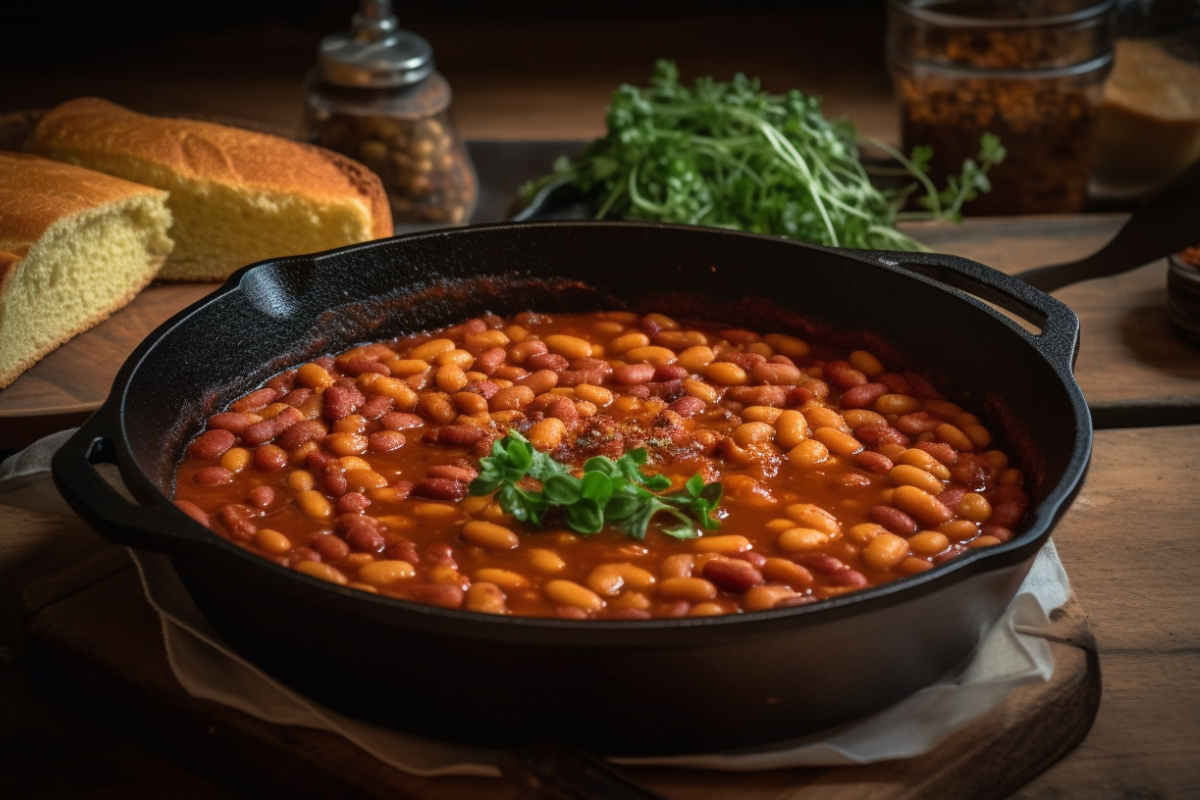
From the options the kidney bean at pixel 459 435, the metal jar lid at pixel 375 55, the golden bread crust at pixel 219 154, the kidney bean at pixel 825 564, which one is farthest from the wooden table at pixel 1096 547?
the golden bread crust at pixel 219 154

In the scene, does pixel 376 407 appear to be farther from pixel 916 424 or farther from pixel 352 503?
pixel 916 424

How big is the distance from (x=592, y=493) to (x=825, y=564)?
1.22 feet

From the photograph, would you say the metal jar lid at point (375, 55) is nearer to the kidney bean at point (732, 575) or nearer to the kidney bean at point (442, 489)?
the kidney bean at point (442, 489)

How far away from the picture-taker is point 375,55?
350 cm

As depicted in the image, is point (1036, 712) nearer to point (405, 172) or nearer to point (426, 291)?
point (426, 291)

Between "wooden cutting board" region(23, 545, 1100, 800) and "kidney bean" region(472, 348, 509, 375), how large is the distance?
2.61 ft

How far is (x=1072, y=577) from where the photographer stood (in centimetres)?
223

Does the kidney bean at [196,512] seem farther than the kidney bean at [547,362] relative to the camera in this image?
No

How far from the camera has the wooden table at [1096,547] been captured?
71.4 inches

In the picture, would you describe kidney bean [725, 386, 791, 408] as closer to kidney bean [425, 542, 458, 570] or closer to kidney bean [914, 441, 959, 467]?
kidney bean [914, 441, 959, 467]

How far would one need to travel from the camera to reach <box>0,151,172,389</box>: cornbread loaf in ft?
8.80

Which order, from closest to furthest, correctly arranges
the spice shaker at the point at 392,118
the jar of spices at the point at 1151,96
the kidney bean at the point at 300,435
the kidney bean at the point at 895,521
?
the kidney bean at the point at 895,521
the kidney bean at the point at 300,435
the spice shaker at the point at 392,118
the jar of spices at the point at 1151,96

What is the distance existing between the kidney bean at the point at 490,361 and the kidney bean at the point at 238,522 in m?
0.63

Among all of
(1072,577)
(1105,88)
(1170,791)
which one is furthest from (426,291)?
(1105,88)
